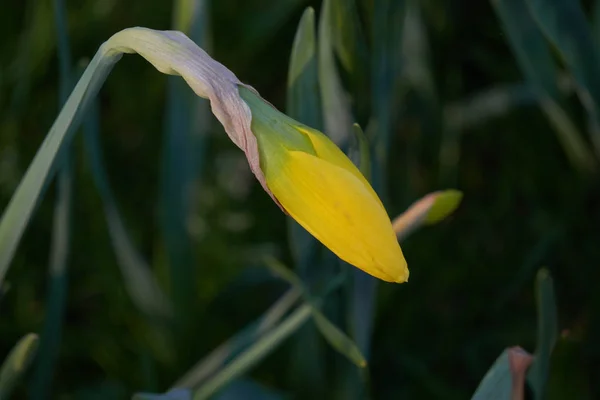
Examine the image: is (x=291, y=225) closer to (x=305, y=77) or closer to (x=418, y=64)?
(x=305, y=77)

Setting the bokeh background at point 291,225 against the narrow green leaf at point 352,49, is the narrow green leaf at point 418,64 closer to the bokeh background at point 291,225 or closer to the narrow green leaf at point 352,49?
the bokeh background at point 291,225

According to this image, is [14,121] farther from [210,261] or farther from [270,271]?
[270,271]

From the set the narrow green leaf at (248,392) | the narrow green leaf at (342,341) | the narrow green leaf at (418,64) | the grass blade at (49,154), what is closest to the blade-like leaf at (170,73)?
the grass blade at (49,154)

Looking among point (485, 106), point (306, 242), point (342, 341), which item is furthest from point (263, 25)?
point (342, 341)

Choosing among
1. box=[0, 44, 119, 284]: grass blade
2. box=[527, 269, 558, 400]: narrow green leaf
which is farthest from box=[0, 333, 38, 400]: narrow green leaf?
box=[527, 269, 558, 400]: narrow green leaf

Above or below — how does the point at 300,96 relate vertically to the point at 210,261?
above

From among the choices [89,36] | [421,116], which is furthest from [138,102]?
[421,116]
